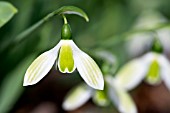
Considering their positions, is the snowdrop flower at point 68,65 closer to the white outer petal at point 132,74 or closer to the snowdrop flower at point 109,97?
the snowdrop flower at point 109,97

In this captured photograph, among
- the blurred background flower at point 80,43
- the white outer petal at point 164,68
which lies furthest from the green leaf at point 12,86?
the white outer petal at point 164,68

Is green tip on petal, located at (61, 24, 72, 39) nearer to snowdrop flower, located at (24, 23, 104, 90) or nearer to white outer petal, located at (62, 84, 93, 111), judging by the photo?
snowdrop flower, located at (24, 23, 104, 90)

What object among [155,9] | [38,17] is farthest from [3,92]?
[155,9]

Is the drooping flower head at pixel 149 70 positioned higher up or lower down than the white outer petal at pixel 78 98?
higher up

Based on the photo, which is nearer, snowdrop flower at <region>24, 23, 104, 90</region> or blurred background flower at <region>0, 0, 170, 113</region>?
snowdrop flower at <region>24, 23, 104, 90</region>

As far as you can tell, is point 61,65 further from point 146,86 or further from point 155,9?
point 155,9

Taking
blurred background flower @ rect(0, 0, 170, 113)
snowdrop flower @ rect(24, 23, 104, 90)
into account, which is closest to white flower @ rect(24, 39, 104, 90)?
snowdrop flower @ rect(24, 23, 104, 90)

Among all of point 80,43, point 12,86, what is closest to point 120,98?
point 12,86

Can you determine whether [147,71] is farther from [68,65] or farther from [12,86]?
[68,65]
